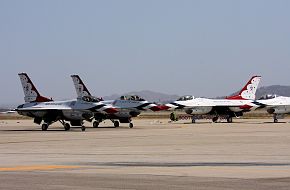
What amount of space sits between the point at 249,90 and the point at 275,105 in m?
9.09

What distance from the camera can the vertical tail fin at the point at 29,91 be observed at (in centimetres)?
6000

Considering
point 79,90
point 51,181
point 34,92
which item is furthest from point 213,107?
point 51,181

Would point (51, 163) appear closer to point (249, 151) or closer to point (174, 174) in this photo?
point (174, 174)

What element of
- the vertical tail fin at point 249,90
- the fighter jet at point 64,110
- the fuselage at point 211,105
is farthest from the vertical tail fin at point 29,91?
the vertical tail fin at point 249,90

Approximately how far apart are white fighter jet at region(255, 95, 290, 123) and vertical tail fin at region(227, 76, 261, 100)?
639 cm

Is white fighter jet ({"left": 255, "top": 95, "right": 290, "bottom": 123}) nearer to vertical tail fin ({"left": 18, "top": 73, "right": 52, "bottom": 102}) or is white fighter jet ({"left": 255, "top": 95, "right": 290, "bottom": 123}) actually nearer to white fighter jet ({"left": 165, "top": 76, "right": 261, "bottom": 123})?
white fighter jet ({"left": 165, "top": 76, "right": 261, "bottom": 123})

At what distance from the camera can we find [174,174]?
1759 cm

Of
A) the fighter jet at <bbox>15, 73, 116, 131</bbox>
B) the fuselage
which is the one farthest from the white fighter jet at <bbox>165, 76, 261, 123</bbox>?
the fighter jet at <bbox>15, 73, 116, 131</bbox>

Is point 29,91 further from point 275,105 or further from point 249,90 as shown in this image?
point 249,90

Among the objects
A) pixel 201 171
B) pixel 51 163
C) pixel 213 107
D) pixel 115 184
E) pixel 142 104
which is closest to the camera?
pixel 115 184

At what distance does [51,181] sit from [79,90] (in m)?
48.1

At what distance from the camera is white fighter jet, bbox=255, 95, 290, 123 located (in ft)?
249

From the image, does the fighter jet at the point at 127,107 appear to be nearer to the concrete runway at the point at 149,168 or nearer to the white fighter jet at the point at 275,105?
the white fighter jet at the point at 275,105

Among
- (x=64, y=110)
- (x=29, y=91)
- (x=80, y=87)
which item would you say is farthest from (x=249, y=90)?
(x=64, y=110)
